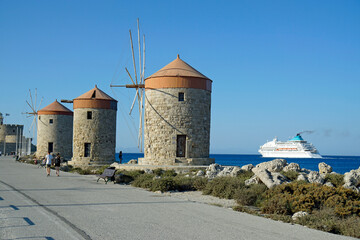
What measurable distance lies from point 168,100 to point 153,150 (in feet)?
10.1

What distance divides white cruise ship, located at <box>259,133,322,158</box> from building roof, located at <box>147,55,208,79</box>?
277ft

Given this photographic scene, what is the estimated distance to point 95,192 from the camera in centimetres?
1330

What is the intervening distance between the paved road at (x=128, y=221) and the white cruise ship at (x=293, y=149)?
96.0 metres

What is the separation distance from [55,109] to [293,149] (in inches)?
2960

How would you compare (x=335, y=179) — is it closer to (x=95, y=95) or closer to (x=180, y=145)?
(x=180, y=145)

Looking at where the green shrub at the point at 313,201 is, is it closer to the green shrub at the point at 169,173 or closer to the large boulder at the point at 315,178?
the large boulder at the point at 315,178

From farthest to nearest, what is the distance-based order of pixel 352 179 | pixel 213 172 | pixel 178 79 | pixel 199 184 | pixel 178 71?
pixel 178 71, pixel 178 79, pixel 213 172, pixel 199 184, pixel 352 179

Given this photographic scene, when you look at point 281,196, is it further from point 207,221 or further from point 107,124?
point 107,124

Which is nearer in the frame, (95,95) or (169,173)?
(169,173)

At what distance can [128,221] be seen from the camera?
8109 millimetres

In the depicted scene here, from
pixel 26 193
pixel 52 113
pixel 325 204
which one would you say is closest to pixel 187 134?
pixel 26 193

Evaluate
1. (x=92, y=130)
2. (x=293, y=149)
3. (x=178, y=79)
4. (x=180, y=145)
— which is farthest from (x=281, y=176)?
(x=293, y=149)

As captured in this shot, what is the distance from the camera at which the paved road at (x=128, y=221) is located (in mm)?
6926

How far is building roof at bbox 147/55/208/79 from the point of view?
74.3 ft
